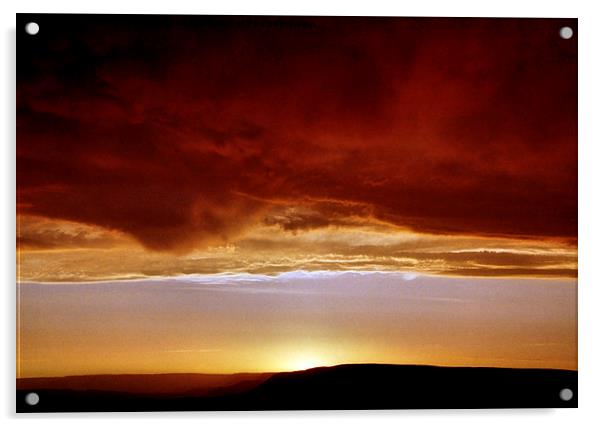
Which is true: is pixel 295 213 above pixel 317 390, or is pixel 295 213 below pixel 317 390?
above

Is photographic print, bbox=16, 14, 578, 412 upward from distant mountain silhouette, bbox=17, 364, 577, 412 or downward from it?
upward

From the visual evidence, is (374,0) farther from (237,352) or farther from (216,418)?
(216,418)

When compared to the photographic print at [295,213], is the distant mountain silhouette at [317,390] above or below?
below
